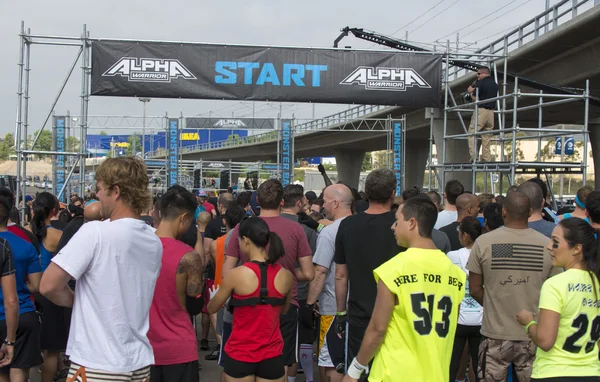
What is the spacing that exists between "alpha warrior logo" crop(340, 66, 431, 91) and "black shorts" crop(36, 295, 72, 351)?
30.2 feet

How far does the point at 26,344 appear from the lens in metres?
4.81

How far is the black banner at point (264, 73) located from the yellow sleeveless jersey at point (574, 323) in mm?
10479

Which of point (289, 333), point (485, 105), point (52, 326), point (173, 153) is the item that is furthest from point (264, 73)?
point (173, 153)

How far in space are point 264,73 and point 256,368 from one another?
32.4 ft

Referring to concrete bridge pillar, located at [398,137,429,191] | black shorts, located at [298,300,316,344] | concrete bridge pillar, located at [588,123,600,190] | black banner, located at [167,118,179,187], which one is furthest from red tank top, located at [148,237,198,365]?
concrete bridge pillar, located at [398,137,429,191]

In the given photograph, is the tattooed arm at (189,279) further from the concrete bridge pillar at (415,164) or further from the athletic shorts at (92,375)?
the concrete bridge pillar at (415,164)

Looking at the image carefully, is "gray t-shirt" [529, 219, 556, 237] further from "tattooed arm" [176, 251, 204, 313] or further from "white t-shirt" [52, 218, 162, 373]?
"white t-shirt" [52, 218, 162, 373]

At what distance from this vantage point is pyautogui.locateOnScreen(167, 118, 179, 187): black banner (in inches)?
940

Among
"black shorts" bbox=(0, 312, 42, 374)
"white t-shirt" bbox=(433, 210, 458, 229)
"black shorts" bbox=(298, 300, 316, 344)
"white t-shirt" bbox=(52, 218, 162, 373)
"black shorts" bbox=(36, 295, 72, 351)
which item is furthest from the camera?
"white t-shirt" bbox=(433, 210, 458, 229)

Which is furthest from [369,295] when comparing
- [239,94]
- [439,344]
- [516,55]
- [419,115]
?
[419,115]

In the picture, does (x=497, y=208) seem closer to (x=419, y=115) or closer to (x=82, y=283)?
(x=82, y=283)

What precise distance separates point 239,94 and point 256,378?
32.1 ft

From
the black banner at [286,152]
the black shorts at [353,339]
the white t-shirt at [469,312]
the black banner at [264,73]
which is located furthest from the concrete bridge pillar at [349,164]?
the black shorts at [353,339]

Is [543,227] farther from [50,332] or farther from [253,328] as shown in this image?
[50,332]
